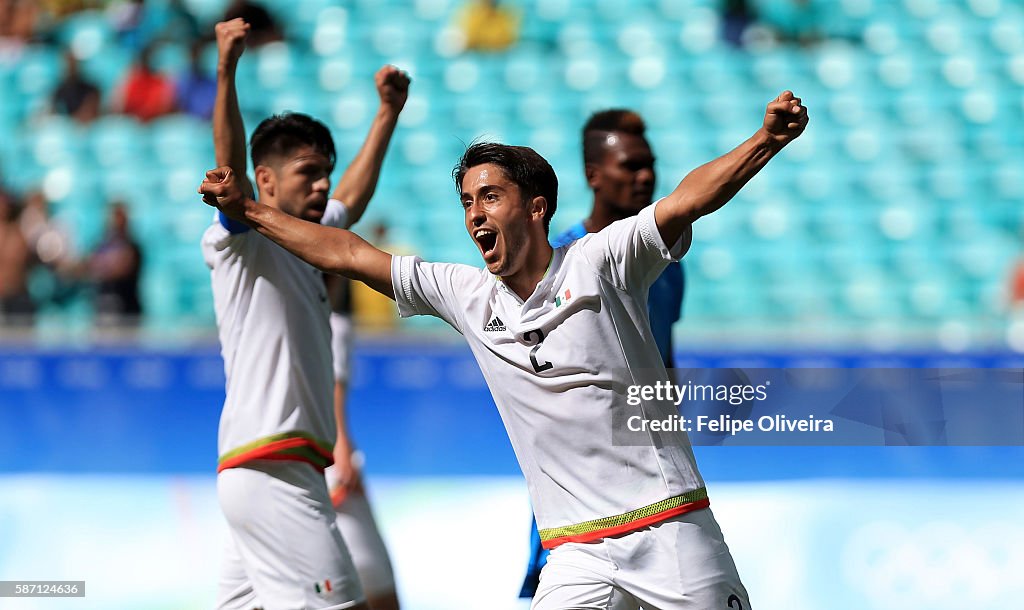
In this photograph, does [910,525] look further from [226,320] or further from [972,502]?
[226,320]

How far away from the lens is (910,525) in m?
6.62

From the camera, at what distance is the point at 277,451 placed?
176 inches

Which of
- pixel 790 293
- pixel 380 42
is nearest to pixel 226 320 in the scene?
pixel 790 293

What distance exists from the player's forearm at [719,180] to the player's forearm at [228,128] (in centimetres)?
169

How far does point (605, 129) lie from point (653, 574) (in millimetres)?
2193

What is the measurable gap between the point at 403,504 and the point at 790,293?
6790 millimetres

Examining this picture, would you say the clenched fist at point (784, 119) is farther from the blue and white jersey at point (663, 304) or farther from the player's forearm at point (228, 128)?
the player's forearm at point (228, 128)

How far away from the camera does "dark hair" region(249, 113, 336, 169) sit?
185 inches

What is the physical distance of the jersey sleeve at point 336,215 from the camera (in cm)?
505
